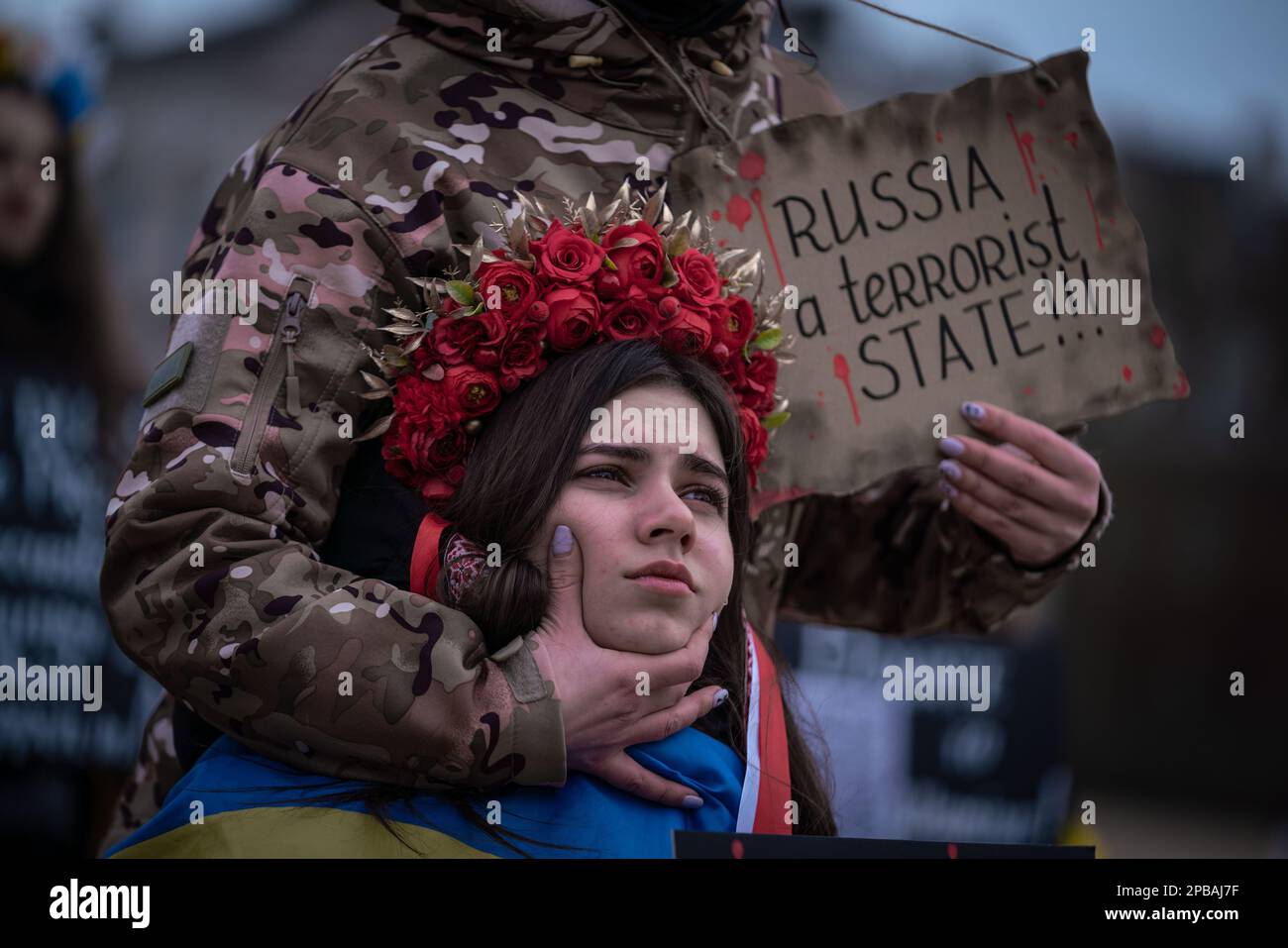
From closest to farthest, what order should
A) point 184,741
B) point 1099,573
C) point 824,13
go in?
point 184,741 < point 824,13 < point 1099,573

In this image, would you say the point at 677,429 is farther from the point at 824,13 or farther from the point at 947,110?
the point at 824,13

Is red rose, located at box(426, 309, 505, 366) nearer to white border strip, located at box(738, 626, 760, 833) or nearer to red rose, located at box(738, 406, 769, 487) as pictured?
red rose, located at box(738, 406, 769, 487)

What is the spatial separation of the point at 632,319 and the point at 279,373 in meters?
0.44

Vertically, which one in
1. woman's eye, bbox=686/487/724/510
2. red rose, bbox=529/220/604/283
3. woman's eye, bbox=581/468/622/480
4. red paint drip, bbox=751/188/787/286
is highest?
red paint drip, bbox=751/188/787/286

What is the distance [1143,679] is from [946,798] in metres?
2.84

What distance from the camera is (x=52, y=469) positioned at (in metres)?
3.47

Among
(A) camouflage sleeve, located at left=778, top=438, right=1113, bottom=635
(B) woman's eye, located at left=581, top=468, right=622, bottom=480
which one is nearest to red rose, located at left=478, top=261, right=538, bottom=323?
(B) woman's eye, located at left=581, top=468, right=622, bottom=480

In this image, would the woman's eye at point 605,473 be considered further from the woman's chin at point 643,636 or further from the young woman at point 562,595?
the woman's chin at point 643,636

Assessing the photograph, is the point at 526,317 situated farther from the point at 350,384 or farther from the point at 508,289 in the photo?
the point at 350,384

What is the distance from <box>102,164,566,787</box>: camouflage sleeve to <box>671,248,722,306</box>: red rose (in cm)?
42

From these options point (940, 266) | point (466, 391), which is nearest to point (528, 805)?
point (466, 391)

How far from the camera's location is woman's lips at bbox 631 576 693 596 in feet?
5.70

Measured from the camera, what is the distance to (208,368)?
5.86ft

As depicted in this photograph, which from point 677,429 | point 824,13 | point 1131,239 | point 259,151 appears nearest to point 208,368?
point 259,151
